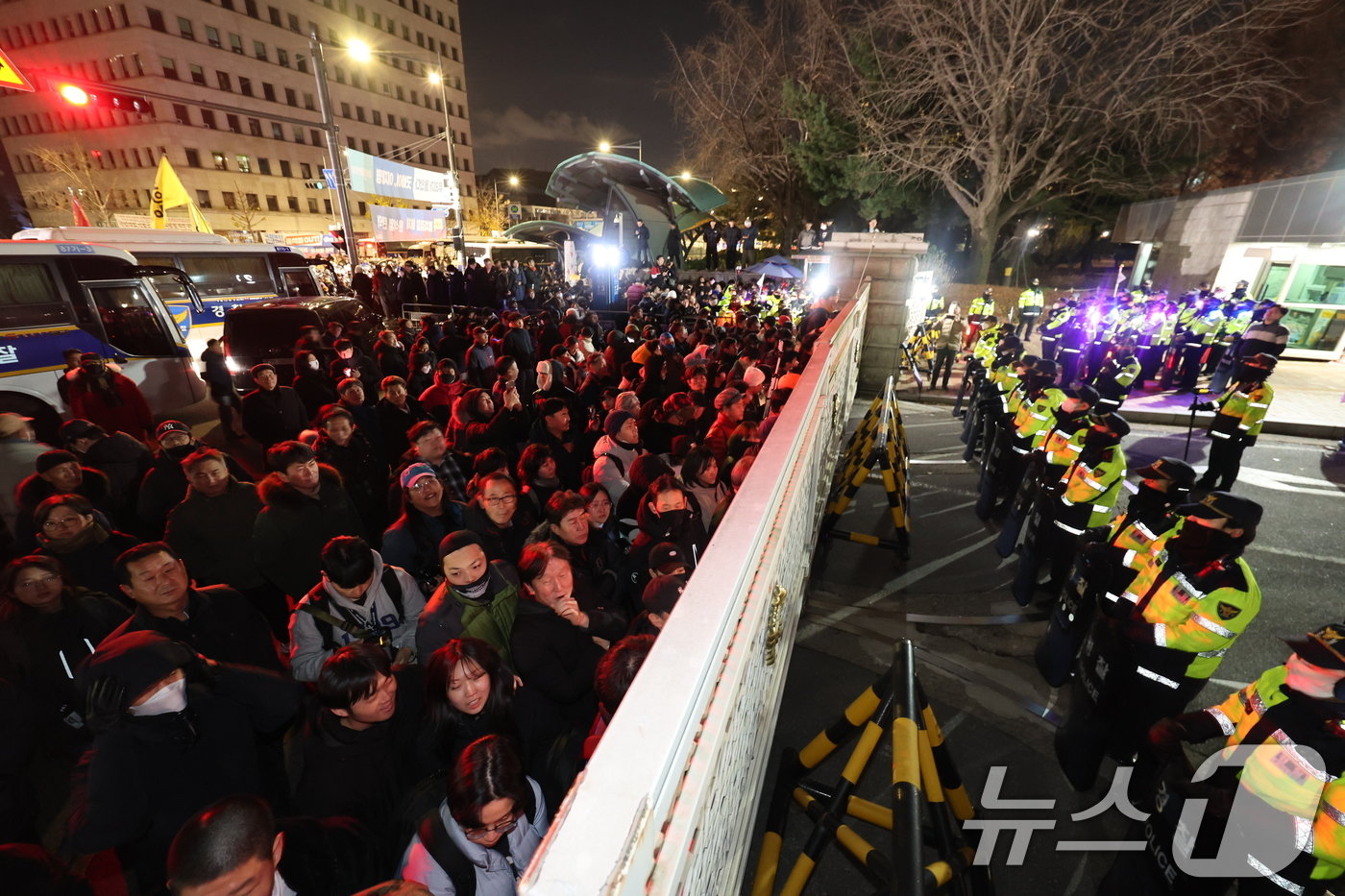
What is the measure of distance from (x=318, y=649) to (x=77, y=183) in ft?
189

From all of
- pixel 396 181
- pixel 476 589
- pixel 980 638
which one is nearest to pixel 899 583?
pixel 980 638

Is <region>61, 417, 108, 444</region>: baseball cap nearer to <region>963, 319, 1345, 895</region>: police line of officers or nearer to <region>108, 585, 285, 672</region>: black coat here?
<region>108, 585, 285, 672</region>: black coat

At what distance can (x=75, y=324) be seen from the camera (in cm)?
803

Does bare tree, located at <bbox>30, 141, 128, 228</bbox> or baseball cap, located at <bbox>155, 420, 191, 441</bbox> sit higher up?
bare tree, located at <bbox>30, 141, 128, 228</bbox>

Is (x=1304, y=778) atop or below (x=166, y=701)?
below

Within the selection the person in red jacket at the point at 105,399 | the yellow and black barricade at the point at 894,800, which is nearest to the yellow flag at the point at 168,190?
the person in red jacket at the point at 105,399

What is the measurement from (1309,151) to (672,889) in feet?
113

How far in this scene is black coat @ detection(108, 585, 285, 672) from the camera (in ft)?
8.86

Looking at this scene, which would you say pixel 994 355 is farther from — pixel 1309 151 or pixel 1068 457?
pixel 1309 151

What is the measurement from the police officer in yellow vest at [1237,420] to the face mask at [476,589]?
327 inches

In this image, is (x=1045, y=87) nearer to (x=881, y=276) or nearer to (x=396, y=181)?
(x=881, y=276)

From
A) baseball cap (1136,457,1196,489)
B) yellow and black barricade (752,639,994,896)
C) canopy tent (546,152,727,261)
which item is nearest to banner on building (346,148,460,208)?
canopy tent (546,152,727,261)

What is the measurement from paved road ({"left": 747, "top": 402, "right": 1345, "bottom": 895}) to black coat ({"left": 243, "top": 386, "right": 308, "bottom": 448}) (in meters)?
5.59

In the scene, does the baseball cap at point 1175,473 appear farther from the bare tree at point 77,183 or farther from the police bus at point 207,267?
the bare tree at point 77,183
